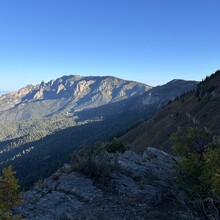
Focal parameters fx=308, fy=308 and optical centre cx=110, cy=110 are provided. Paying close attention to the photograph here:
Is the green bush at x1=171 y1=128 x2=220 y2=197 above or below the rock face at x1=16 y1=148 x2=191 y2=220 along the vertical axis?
above

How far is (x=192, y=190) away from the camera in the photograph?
14234 millimetres

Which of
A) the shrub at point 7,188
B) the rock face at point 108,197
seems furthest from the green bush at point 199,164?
the shrub at point 7,188

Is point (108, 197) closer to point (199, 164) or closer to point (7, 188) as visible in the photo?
point (199, 164)

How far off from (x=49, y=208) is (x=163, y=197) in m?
5.52

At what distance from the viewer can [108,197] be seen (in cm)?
1430

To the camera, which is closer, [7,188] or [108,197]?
[7,188]

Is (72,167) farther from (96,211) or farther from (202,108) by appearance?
(202,108)

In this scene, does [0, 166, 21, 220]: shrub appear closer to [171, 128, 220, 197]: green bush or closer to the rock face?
the rock face

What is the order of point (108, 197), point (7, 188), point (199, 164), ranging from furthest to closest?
point (199, 164)
point (108, 197)
point (7, 188)

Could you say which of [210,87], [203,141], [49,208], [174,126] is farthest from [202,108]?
[49,208]

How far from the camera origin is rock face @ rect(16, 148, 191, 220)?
12.7 meters

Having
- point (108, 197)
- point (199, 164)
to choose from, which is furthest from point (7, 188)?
point (199, 164)

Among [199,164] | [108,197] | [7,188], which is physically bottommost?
[108,197]

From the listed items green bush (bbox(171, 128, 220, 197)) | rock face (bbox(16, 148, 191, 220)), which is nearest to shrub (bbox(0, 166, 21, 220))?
rock face (bbox(16, 148, 191, 220))
